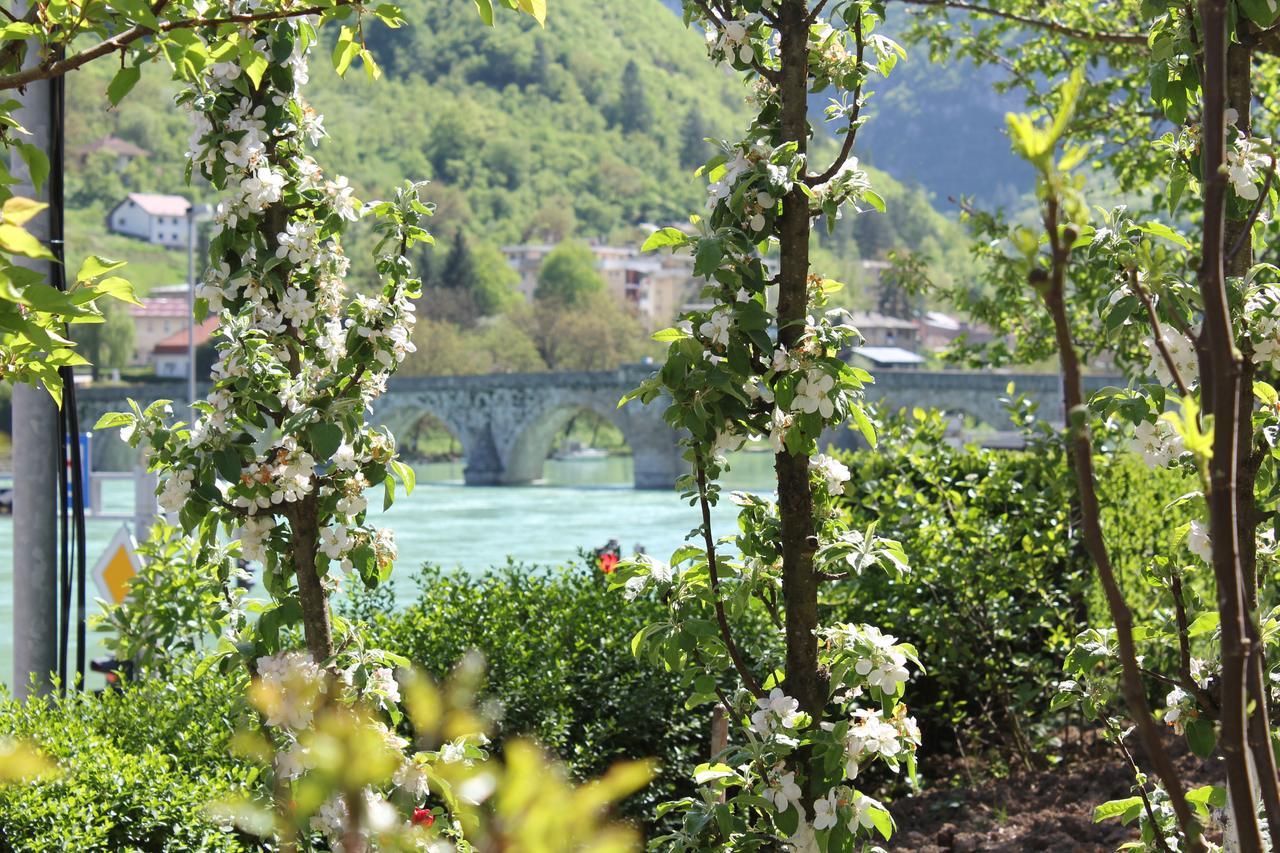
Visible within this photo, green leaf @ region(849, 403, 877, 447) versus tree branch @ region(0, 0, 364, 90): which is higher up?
tree branch @ region(0, 0, 364, 90)

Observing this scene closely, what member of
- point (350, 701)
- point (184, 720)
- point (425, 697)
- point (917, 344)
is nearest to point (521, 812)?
point (425, 697)

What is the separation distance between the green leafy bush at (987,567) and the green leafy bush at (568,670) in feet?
2.61

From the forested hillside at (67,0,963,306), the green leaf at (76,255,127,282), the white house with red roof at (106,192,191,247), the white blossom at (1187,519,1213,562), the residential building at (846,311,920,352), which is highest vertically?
the forested hillside at (67,0,963,306)

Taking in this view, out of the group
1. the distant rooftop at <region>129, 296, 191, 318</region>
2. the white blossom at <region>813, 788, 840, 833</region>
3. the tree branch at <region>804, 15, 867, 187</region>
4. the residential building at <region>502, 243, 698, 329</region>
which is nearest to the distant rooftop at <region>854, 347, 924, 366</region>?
the residential building at <region>502, 243, 698, 329</region>

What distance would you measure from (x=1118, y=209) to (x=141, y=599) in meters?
3.86

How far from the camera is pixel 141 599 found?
507cm

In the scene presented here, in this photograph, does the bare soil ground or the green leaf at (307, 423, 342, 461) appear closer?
the green leaf at (307, 423, 342, 461)

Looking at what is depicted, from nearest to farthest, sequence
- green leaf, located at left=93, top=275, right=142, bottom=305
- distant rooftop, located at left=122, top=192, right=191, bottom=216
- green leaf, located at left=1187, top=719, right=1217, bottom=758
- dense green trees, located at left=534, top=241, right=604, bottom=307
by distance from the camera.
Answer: green leaf, located at left=93, top=275, right=142, bottom=305, green leaf, located at left=1187, top=719, right=1217, bottom=758, dense green trees, located at left=534, top=241, right=604, bottom=307, distant rooftop, located at left=122, top=192, right=191, bottom=216

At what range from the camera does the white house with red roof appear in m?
98.4

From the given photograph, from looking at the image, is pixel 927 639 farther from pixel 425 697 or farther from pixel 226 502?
pixel 425 697

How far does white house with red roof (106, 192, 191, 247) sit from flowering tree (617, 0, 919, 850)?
101 m

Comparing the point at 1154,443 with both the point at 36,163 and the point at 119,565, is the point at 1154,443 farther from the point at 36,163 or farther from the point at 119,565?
the point at 119,565

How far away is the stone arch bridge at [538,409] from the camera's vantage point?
4659cm

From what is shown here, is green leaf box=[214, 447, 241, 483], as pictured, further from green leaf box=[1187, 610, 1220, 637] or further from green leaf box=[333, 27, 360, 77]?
green leaf box=[1187, 610, 1220, 637]
